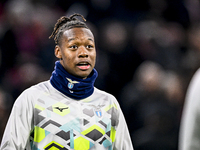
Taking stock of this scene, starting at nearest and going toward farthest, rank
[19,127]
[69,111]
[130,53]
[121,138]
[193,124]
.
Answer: [193,124] → [19,127] → [69,111] → [121,138] → [130,53]

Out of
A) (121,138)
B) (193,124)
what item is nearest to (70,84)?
(121,138)

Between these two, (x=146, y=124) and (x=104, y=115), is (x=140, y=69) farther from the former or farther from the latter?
(x=104, y=115)

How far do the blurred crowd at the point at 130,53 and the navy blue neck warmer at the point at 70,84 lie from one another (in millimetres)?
1087

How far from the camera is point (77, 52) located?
1688mm

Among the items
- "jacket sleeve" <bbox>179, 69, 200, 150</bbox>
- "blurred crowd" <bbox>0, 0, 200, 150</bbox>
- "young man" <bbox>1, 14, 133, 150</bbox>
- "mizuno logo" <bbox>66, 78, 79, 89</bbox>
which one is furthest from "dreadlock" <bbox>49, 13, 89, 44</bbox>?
"jacket sleeve" <bbox>179, 69, 200, 150</bbox>

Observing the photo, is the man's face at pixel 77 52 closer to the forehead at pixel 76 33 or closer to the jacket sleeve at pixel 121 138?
A: the forehead at pixel 76 33

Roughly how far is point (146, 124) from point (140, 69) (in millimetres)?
540

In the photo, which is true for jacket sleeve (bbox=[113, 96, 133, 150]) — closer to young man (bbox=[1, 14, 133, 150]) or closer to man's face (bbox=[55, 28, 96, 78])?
young man (bbox=[1, 14, 133, 150])

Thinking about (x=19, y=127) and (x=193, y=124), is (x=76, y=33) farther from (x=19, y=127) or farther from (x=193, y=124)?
(x=193, y=124)

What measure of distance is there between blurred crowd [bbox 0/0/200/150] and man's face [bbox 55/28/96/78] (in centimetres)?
109

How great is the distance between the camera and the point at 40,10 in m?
2.89

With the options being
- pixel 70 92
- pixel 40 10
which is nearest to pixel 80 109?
pixel 70 92

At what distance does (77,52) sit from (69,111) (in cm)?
34

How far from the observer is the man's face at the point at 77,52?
66.7 inches
